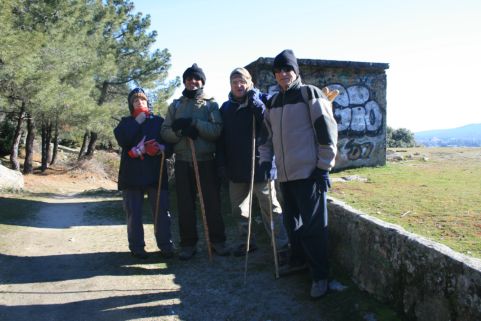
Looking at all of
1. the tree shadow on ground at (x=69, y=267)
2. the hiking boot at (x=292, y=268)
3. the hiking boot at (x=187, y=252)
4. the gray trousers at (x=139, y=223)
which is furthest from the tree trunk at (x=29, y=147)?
the hiking boot at (x=292, y=268)

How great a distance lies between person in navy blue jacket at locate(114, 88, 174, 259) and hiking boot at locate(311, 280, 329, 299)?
1.88 metres

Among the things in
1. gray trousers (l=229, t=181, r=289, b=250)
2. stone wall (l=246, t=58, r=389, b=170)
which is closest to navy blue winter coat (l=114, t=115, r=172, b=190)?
gray trousers (l=229, t=181, r=289, b=250)

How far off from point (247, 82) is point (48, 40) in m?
13.1

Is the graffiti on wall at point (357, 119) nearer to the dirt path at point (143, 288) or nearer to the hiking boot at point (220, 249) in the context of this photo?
the dirt path at point (143, 288)

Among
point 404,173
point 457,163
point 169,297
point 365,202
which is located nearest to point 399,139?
point 457,163

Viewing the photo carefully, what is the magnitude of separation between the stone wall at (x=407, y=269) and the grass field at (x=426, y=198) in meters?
0.74

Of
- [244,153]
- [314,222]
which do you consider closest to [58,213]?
[244,153]

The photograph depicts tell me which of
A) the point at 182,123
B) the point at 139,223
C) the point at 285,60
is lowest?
the point at 139,223

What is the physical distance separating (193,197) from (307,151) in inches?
70.9

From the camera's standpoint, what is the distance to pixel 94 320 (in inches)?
139

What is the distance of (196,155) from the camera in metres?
4.91

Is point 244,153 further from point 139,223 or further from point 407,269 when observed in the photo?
point 407,269

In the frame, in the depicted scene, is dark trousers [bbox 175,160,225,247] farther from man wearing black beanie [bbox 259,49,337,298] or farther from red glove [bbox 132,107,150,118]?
man wearing black beanie [bbox 259,49,337,298]

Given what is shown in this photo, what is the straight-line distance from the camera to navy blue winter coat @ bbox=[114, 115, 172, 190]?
193 inches
